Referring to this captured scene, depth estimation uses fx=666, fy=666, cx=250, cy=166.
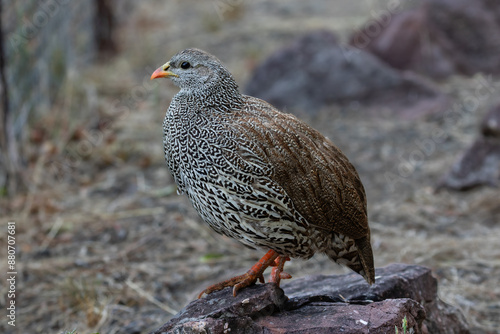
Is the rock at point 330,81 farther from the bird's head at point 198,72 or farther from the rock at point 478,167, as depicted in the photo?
the bird's head at point 198,72

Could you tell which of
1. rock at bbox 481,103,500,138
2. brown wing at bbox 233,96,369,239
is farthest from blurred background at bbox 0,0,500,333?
brown wing at bbox 233,96,369,239

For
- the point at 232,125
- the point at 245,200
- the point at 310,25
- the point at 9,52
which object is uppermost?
the point at 310,25

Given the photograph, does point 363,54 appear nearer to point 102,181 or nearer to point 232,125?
point 102,181

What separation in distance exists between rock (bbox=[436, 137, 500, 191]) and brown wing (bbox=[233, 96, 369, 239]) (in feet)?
11.1

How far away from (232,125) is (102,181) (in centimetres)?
423

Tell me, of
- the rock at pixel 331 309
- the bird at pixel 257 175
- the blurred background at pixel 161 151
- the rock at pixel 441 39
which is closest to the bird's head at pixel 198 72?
the bird at pixel 257 175

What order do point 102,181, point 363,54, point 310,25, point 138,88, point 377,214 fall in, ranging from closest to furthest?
point 377,214
point 102,181
point 363,54
point 138,88
point 310,25

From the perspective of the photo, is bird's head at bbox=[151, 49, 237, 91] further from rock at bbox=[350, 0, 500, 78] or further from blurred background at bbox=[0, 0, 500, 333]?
rock at bbox=[350, 0, 500, 78]

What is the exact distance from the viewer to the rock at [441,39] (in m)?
9.97

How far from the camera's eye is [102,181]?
7660mm

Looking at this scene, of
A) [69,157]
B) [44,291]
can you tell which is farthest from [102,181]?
[44,291]

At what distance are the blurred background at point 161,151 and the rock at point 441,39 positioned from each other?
2cm

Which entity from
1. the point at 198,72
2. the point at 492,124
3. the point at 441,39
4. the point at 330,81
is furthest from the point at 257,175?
the point at 441,39

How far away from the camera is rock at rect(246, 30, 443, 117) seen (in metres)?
9.17
